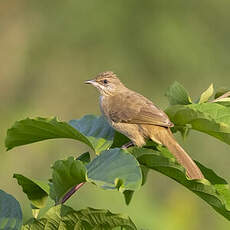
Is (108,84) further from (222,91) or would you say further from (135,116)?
(222,91)

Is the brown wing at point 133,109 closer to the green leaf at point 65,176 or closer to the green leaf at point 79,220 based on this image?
the green leaf at point 65,176

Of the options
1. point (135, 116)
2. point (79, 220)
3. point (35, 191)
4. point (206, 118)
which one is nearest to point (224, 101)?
point (206, 118)

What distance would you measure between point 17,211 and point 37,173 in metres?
5.20

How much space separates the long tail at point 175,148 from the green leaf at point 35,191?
58 centimetres

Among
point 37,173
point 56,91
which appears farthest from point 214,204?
point 56,91

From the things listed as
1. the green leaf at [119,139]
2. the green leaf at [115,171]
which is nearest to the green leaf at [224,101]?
the green leaf at [119,139]

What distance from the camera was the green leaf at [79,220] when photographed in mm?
1658

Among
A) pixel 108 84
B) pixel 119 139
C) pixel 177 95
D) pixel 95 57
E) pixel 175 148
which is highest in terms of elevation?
pixel 177 95

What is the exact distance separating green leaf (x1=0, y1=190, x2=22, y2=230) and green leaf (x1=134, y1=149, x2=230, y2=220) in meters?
0.47

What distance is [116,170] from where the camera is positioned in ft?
5.57

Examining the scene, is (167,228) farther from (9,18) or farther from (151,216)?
(9,18)

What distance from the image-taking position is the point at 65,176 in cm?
179

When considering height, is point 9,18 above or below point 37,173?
above

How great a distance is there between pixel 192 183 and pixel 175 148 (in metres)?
1.27
